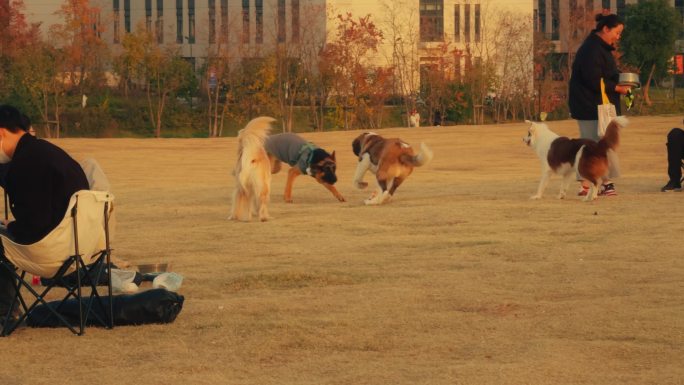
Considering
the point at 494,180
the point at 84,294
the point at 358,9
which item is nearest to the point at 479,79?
the point at 358,9

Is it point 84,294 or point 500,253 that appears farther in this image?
point 500,253

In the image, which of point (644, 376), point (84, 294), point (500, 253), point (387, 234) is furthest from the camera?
point (387, 234)

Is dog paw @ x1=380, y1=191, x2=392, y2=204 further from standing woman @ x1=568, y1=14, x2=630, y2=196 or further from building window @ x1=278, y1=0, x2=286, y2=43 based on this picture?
building window @ x1=278, y1=0, x2=286, y2=43

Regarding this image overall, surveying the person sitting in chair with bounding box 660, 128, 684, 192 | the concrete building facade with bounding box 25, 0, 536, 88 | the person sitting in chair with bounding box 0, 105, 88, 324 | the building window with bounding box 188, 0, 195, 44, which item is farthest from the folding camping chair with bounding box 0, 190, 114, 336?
the building window with bounding box 188, 0, 195, 44

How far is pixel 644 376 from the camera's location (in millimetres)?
6605

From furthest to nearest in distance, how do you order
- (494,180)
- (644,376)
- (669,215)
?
(494,180) < (669,215) < (644,376)

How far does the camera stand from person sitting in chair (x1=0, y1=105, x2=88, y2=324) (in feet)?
25.4

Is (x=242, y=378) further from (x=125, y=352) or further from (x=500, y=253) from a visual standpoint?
(x=500, y=253)

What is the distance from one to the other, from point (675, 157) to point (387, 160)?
3977 mm

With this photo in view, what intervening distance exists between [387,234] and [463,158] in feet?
57.5

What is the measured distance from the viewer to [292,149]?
16.9 m

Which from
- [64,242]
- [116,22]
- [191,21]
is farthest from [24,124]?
[191,21]

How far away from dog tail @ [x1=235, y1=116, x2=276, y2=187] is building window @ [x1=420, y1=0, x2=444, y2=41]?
4987 centimetres

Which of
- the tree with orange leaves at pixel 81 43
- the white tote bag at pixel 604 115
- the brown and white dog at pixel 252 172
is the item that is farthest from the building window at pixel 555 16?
the brown and white dog at pixel 252 172
